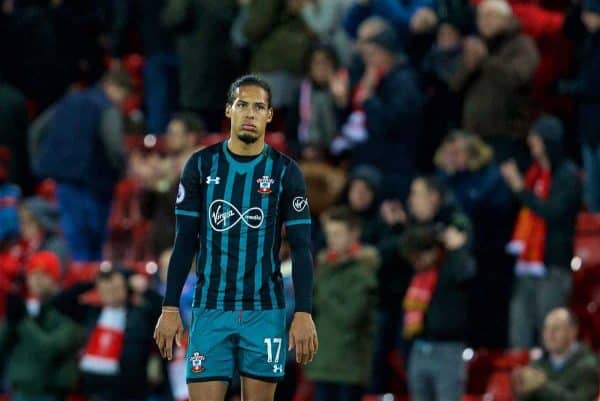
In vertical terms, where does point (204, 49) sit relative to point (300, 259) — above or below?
Answer: above

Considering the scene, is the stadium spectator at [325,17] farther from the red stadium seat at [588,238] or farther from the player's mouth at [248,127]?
the player's mouth at [248,127]

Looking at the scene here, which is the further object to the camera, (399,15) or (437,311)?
(399,15)

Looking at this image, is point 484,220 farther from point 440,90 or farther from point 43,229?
point 43,229

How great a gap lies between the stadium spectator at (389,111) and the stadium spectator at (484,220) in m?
0.64

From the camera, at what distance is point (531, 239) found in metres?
12.8

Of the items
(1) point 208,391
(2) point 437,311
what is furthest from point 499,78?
(1) point 208,391

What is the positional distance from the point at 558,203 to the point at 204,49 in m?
4.33

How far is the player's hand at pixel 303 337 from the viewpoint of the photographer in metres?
7.97

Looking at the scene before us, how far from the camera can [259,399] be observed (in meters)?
8.16

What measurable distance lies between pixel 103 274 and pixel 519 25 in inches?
154

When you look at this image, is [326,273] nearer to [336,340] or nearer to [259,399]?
[336,340]

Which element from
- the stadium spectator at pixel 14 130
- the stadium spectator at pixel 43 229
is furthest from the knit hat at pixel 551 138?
the stadium spectator at pixel 14 130

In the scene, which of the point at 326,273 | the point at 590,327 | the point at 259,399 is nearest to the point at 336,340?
the point at 326,273

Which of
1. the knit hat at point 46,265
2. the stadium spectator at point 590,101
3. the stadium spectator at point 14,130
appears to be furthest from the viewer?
the stadium spectator at point 14,130
